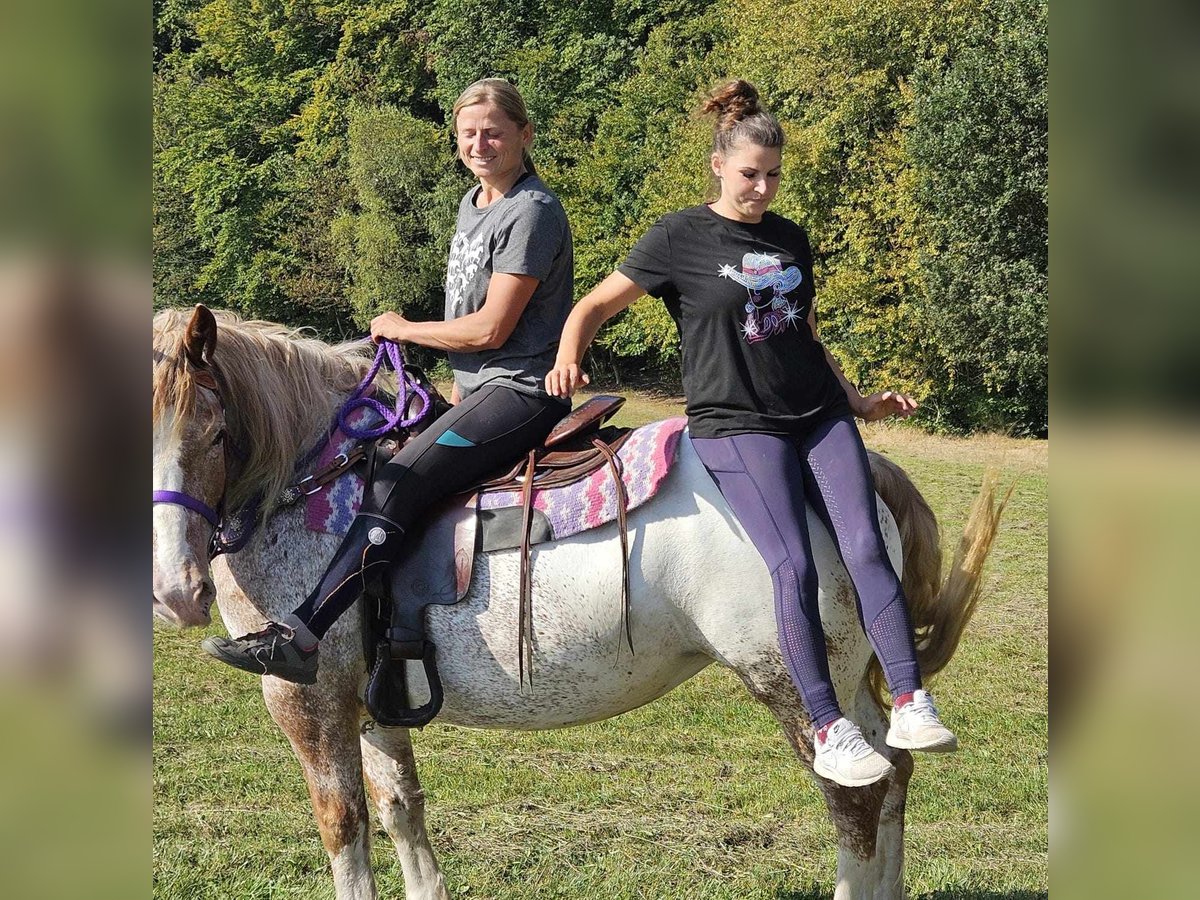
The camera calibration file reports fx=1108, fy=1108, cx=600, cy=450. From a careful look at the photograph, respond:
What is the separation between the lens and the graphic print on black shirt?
9.91 feet

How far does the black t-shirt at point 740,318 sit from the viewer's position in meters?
3.02

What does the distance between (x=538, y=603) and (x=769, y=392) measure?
88cm

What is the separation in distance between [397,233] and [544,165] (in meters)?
5.11

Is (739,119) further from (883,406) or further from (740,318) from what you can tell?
(883,406)

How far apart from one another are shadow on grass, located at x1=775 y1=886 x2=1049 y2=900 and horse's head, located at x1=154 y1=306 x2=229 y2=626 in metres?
2.52

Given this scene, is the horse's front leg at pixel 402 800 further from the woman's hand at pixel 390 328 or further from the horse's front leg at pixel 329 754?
the woman's hand at pixel 390 328

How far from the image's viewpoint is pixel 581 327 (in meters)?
3.05

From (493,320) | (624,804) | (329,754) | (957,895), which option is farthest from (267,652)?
(957,895)

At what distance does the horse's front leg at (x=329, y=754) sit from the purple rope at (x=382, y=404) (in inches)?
30.2
